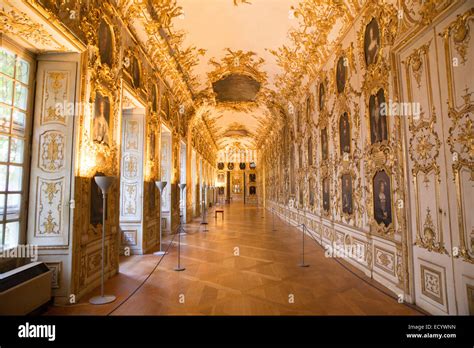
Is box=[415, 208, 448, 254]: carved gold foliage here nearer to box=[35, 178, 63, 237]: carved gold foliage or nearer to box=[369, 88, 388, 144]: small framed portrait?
box=[369, 88, 388, 144]: small framed portrait

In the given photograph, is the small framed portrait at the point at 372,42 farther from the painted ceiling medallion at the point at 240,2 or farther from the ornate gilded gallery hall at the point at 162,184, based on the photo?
the painted ceiling medallion at the point at 240,2

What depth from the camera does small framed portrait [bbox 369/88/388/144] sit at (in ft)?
16.3

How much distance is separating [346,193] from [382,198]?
1763 millimetres

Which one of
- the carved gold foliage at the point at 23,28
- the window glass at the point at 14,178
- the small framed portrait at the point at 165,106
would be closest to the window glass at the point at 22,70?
the carved gold foliage at the point at 23,28

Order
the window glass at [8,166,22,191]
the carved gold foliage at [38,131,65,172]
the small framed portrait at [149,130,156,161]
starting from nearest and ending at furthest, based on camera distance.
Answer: the window glass at [8,166,22,191] → the carved gold foliage at [38,131,65,172] → the small framed portrait at [149,130,156,161]

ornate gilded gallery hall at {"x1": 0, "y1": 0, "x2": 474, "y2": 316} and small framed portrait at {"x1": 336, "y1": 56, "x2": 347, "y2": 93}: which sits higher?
small framed portrait at {"x1": 336, "y1": 56, "x2": 347, "y2": 93}

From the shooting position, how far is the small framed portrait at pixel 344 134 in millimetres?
6609

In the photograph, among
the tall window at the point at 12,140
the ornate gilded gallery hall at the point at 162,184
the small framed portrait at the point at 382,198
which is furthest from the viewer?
the small framed portrait at the point at 382,198

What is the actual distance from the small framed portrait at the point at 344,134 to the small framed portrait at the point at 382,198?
1590mm

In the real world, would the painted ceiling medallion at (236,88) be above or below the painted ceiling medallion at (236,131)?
below

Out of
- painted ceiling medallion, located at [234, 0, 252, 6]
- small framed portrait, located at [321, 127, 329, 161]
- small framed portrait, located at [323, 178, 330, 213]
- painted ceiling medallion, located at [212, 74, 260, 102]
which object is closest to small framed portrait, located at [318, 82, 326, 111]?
small framed portrait, located at [321, 127, 329, 161]

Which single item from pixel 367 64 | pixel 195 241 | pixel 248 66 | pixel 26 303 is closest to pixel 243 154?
pixel 248 66

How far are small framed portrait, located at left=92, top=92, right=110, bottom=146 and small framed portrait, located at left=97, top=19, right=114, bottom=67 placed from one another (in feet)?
2.57

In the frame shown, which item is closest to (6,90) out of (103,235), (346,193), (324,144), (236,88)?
(103,235)
